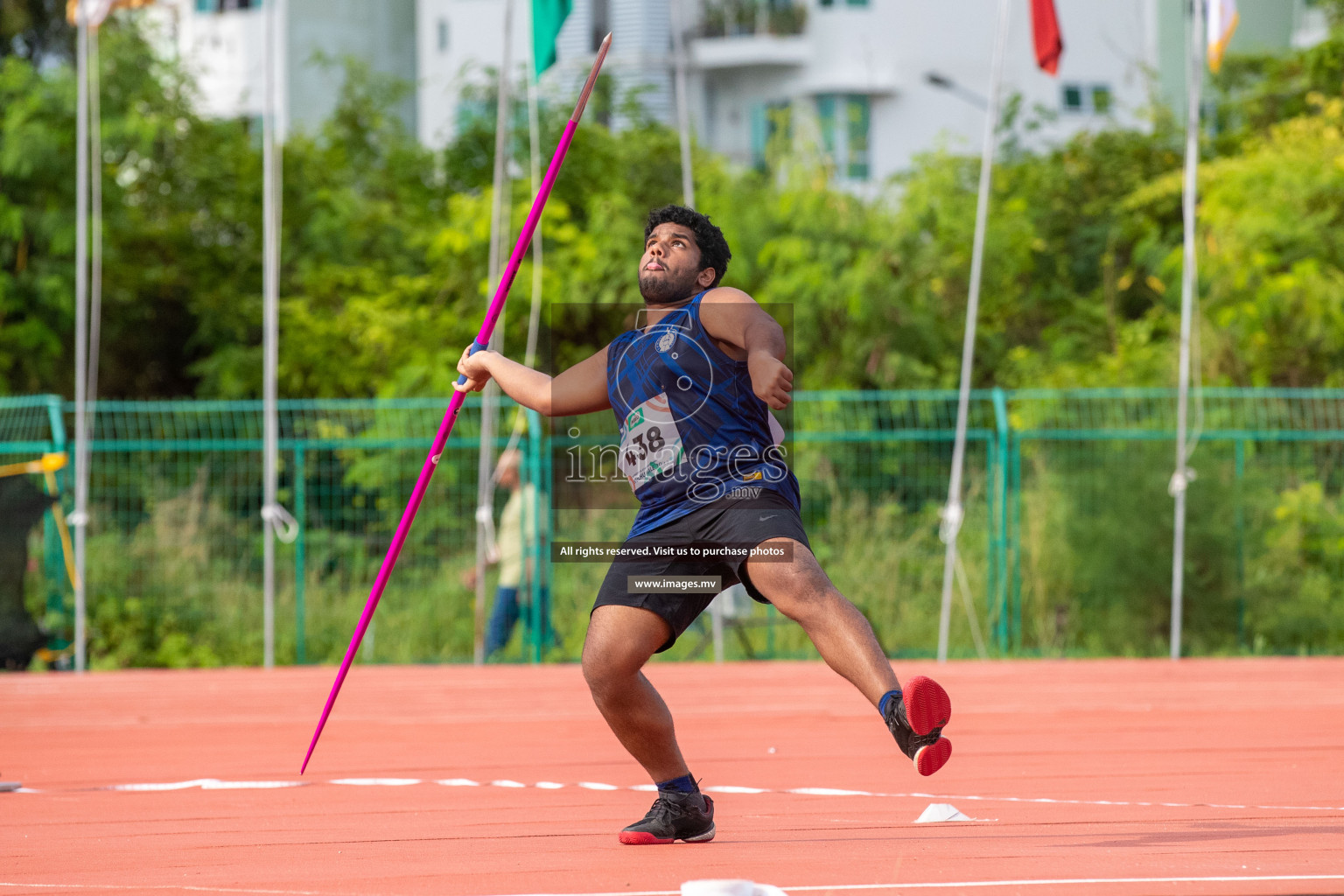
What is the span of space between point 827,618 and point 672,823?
0.83m

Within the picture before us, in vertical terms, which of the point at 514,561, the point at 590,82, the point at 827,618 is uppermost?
the point at 590,82

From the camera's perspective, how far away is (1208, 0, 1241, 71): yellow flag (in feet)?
33.1

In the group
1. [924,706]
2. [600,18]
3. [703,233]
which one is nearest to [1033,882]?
[924,706]

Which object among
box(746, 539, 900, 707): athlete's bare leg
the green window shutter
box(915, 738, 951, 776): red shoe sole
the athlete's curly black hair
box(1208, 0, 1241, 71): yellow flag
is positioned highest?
the green window shutter

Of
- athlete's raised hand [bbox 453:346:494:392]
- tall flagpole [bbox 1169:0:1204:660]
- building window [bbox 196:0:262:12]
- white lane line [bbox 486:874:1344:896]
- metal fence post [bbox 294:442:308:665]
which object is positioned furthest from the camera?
building window [bbox 196:0:262:12]

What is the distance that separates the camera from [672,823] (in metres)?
4.23

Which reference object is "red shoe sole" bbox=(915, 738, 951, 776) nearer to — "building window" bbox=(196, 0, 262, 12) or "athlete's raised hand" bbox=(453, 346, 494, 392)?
"athlete's raised hand" bbox=(453, 346, 494, 392)

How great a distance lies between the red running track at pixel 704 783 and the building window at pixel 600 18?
19.6 meters

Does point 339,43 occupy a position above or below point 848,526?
above

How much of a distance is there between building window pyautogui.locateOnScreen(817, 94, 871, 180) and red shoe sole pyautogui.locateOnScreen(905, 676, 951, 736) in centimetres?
2145

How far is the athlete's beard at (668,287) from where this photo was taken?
4.10 m

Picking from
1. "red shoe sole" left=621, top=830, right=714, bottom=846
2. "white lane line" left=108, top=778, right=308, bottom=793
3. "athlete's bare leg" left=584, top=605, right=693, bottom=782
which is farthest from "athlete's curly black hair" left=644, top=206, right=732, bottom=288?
"white lane line" left=108, top=778, right=308, bottom=793

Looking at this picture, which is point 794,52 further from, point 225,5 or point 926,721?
point 926,721

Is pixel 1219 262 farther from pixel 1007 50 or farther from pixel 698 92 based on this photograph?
pixel 698 92
